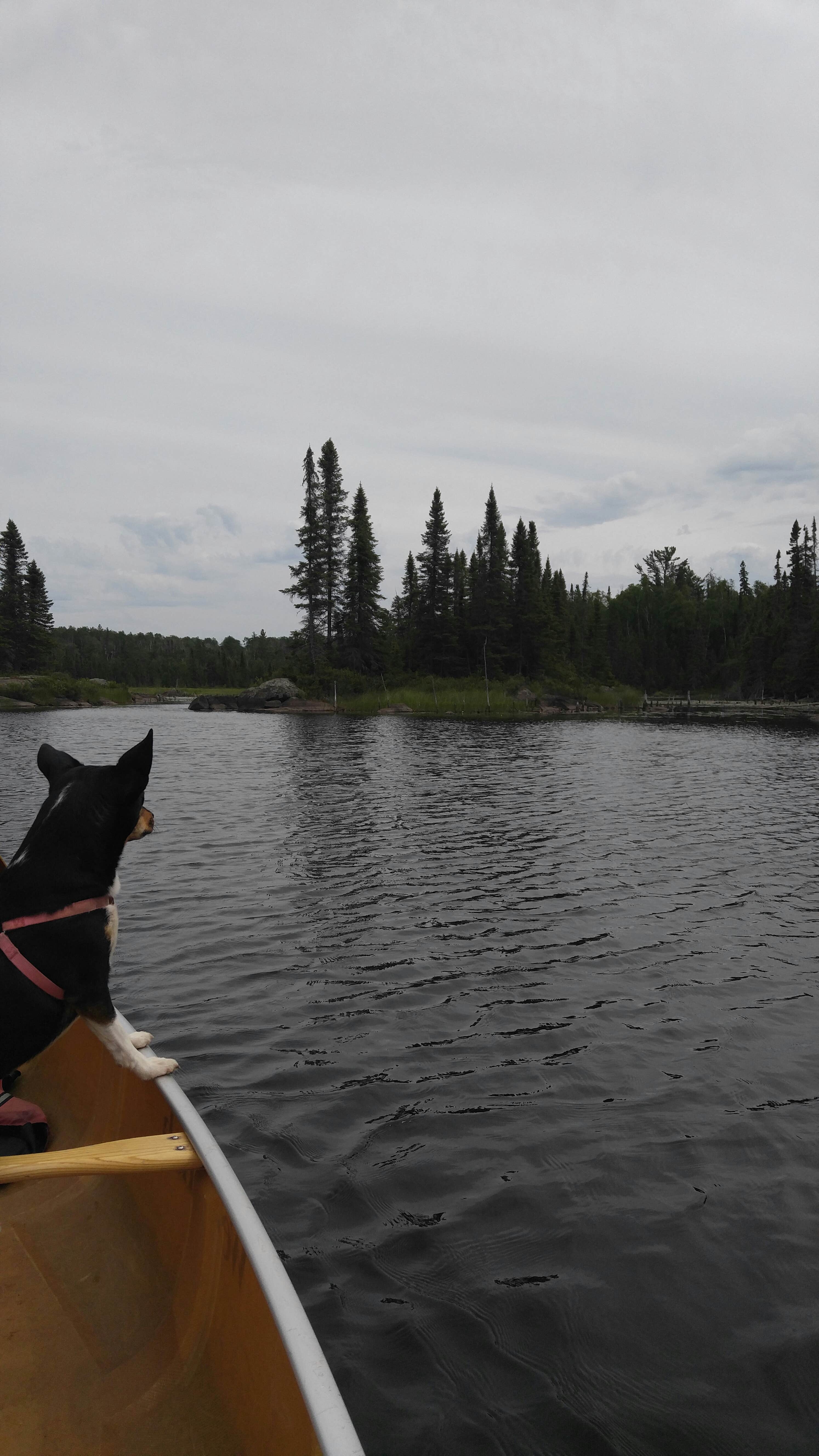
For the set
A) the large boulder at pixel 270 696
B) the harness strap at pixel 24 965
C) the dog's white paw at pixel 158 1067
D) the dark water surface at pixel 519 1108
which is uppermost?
the large boulder at pixel 270 696

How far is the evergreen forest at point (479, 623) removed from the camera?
277ft

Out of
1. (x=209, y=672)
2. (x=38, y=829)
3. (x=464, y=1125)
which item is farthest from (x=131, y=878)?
(x=209, y=672)

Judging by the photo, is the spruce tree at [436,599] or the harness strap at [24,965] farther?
the spruce tree at [436,599]

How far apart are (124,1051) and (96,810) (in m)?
1.18

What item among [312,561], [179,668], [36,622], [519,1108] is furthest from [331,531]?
[179,668]

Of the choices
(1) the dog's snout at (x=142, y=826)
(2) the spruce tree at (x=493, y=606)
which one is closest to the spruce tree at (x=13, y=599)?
(2) the spruce tree at (x=493, y=606)

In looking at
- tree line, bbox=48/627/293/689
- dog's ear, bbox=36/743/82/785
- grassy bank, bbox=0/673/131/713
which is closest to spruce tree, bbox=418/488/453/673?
grassy bank, bbox=0/673/131/713

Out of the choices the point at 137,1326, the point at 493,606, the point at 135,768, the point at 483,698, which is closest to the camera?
the point at 137,1326

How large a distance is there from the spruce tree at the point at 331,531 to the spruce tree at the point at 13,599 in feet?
136

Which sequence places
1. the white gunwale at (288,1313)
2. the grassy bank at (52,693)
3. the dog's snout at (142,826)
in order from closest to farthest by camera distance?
the white gunwale at (288,1313), the dog's snout at (142,826), the grassy bank at (52,693)

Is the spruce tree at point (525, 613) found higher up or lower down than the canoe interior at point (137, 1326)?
higher up

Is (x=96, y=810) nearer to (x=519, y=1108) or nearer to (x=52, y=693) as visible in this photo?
(x=519, y=1108)

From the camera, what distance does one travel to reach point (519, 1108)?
6234mm

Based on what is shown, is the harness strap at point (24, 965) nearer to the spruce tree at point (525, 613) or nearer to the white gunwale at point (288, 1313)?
the white gunwale at point (288, 1313)
